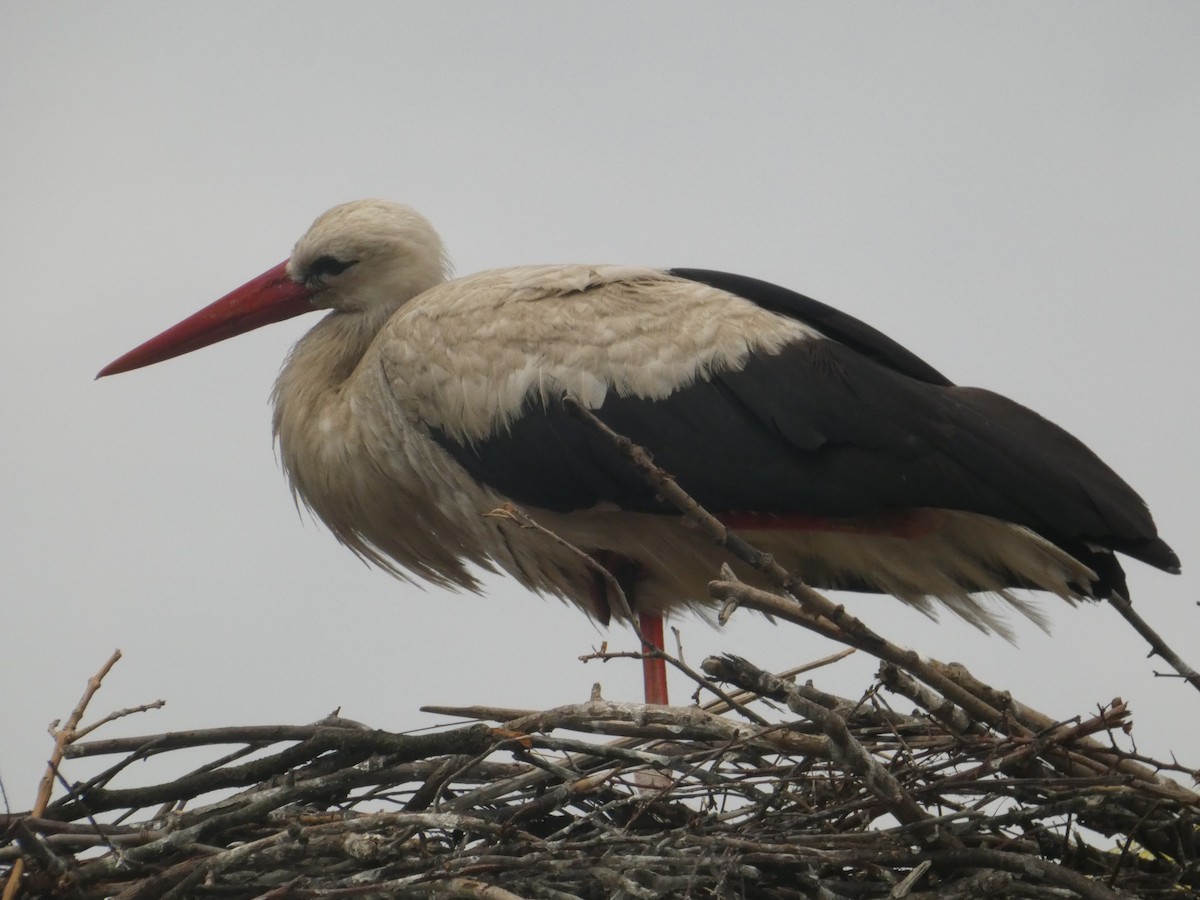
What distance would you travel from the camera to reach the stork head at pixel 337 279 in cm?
599

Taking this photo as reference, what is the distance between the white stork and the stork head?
417 millimetres

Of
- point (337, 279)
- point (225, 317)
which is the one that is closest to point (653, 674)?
point (337, 279)

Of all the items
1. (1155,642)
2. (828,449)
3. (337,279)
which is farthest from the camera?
(337,279)

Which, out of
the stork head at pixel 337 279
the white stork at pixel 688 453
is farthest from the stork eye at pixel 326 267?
the white stork at pixel 688 453

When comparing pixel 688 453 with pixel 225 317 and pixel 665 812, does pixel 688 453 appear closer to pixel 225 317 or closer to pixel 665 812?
pixel 665 812

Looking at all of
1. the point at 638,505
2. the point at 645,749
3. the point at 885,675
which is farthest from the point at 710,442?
the point at 885,675

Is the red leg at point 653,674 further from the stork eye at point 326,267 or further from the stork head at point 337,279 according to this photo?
the stork eye at point 326,267

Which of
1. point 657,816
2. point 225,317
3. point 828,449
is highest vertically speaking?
point 225,317

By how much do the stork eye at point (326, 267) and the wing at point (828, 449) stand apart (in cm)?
103

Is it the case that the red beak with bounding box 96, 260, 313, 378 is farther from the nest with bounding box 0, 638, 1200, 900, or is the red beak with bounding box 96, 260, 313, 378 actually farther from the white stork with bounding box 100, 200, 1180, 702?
the nest with bounding box 0, 638, 1200, 900

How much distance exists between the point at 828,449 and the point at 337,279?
6.42ft

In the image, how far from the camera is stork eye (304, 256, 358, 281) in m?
6.00

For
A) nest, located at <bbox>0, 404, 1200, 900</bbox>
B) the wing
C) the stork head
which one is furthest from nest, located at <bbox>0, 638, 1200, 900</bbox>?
the stork head

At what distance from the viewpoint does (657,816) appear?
4215 mm
